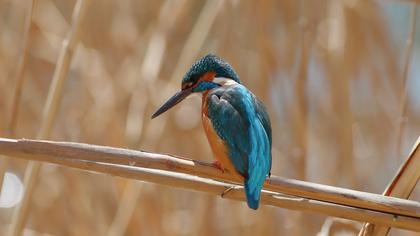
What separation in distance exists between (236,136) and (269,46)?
88 cm

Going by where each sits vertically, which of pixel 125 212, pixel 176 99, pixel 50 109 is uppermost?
pixel 176 99

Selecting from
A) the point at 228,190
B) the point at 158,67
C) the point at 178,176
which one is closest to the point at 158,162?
the point at 178,176

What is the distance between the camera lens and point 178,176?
135cm

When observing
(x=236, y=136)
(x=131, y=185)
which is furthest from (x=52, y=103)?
(x=131, y=185)

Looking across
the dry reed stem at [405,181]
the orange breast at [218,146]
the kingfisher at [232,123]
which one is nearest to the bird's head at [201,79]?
the kingfisher at [232,123]

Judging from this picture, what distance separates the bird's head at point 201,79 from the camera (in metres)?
1.89

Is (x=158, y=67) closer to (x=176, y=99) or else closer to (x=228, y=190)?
(x=176, y=99)

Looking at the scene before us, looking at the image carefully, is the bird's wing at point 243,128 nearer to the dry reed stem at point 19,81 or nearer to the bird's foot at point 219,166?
the bird's foot at point 219,166

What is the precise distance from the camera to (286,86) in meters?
2.69

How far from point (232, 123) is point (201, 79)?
245 millimetres

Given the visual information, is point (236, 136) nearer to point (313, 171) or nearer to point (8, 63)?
point (8, 63)

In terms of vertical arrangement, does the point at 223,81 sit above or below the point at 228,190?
above

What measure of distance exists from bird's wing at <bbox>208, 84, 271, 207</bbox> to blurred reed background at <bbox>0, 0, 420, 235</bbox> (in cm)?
60

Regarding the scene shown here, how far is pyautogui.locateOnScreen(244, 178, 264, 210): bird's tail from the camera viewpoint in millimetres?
1398
